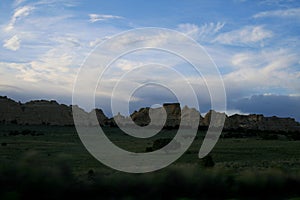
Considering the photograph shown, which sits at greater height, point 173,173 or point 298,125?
point 298,125

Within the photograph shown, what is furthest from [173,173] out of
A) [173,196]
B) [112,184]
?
[112,184]

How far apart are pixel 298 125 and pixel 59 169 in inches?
6533

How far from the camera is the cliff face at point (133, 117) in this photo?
13050 centimetres

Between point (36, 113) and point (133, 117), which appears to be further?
point (133, 117)

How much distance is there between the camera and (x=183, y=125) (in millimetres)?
122312

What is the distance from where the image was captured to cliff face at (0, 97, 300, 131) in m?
130

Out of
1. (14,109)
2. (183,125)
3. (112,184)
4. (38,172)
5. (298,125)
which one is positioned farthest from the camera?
(298,125)

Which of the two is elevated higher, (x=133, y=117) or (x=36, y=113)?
(x=133, y=117)

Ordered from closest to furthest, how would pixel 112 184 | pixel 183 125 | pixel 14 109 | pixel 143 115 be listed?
pixel 112 184, pixel 183 125, pixel 14 109, pixel 143 115

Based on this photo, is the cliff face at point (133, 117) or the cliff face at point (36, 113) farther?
the cliff face at point (36, 113)

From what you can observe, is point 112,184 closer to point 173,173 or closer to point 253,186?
point 173,173

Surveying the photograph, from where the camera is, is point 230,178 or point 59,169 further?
point 230,178

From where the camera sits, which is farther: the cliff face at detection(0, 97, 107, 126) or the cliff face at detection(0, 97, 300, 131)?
the cliff face at detection(0, 97, 107, 126)

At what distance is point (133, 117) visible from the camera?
14850 centimetres
